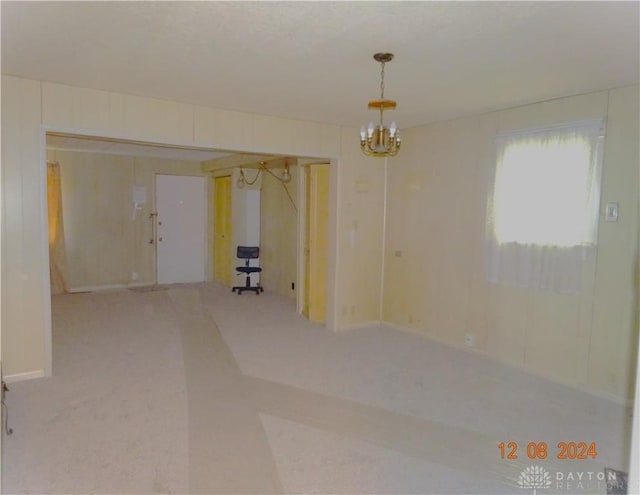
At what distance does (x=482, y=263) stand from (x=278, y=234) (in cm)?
397

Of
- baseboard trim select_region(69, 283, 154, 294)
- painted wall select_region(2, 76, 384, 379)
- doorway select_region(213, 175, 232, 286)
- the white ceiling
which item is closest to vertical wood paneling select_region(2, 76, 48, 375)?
painted wall select_region(2, 76, 384, 379)

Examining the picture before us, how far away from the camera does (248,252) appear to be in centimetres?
780

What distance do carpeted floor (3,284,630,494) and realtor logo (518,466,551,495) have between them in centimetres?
3

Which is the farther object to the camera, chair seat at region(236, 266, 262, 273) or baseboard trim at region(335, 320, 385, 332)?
chair seat at region(236, 266, 262, 273)

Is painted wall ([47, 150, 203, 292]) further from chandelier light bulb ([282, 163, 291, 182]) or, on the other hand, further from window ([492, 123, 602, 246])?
window ([492, 123, 602, 246])

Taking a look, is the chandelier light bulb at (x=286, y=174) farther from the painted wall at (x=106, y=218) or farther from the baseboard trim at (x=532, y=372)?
the baseboard trim at (x=532, y=372)

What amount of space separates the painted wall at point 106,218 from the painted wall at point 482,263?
4.85 meters

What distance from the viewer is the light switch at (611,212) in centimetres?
354

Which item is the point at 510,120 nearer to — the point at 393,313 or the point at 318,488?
the point at 393,313

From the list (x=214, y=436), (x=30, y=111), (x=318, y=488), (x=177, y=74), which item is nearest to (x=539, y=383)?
(x=318, y=488)

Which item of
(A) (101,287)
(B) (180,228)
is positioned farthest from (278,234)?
(A) (101,287)

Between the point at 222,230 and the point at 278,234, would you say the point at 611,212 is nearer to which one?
the point at 278,234

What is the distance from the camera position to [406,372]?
410 cm

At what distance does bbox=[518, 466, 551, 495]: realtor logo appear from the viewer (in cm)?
247
